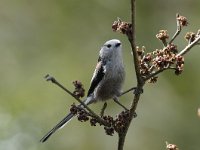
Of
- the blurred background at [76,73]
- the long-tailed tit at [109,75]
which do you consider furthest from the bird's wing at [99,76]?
the blurred background at [76,73]

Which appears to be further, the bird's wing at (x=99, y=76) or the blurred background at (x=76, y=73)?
the blurred background at (x=76, y=73)

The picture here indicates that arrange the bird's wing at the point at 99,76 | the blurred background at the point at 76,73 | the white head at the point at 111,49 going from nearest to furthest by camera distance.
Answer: the white head at the point at 111,49 < the bird's wing at the point at 99,76 < the blurred background at the point at 76,73

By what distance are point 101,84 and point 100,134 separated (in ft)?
19.8

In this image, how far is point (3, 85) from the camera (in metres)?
15.3

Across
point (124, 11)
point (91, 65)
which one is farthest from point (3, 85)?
point (124, 11)

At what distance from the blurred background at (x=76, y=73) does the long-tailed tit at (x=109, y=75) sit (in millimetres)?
5266

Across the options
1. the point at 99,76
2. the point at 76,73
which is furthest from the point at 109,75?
the point at 76,73

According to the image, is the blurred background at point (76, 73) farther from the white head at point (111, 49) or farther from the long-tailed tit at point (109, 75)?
the white head at point (111, 49)

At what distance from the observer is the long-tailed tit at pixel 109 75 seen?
265 inches

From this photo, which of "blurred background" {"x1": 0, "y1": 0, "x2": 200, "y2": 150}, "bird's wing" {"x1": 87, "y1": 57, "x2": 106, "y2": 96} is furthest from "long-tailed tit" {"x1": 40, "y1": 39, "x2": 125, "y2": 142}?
"blurred background" {"x1": 0, "y1": 0, "x2": 200, "y2": 150}

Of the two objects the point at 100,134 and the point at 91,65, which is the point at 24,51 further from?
the point at 100,134

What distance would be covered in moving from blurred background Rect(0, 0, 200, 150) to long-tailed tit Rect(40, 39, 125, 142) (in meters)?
5.27

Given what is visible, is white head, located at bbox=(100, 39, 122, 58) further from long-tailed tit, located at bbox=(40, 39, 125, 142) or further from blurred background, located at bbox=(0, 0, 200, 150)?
blurred background, located at bbox=(0, 0, 200, 150)

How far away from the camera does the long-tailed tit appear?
22.1ft
